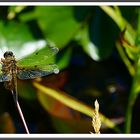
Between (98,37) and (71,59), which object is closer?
(98,37)

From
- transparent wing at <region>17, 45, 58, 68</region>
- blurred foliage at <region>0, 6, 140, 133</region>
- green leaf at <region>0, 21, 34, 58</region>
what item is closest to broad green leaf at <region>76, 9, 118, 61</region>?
blurred foliage at <region>0, 6, 140, 133</region>

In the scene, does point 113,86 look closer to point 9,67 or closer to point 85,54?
point 85,54

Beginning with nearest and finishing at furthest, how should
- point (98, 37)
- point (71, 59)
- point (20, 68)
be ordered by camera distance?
point (20, 68), point (98, 37), point (71, 59)

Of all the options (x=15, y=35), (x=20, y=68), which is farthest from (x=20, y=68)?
(x=15, y=35)

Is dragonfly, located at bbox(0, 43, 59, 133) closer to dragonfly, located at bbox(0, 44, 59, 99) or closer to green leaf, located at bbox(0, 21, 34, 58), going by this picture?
dragonfly, located at bbox(0, 44, 59, 99)

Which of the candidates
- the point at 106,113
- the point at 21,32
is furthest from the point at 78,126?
the point at 21,32

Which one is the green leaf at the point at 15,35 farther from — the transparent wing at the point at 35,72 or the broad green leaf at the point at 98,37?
the transparent wing at the point at 35,72

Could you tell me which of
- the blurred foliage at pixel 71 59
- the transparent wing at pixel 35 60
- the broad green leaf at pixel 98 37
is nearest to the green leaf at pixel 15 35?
the blurred foliage at pixel 71 59

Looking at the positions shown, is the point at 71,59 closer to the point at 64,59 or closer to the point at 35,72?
the point at 64,59
